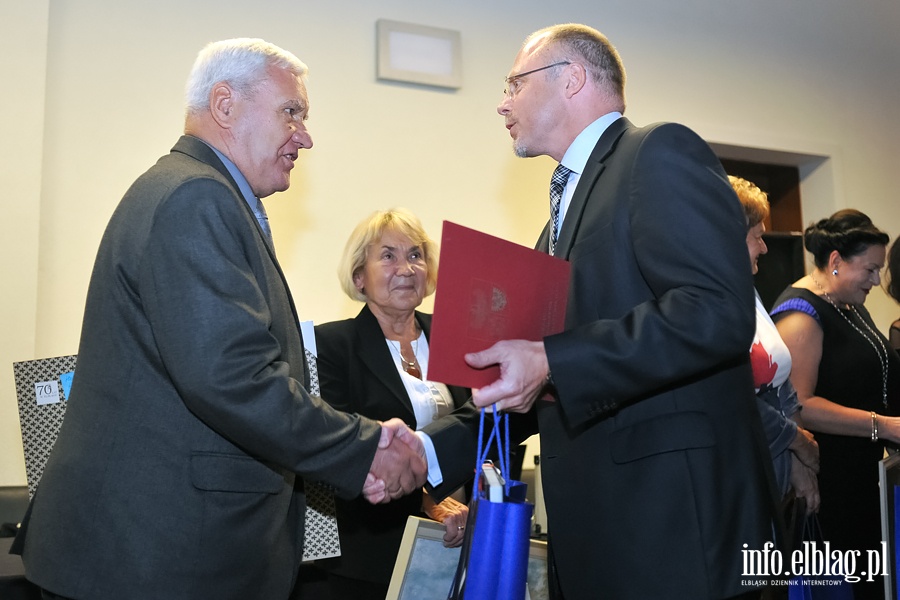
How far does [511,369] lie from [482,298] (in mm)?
141

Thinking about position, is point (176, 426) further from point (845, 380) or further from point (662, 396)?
point (845, 380)

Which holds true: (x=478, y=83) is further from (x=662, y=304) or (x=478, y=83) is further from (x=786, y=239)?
(x=662, y=304)

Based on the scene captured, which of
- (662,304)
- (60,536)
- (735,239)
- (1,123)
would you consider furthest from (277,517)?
(1,123)

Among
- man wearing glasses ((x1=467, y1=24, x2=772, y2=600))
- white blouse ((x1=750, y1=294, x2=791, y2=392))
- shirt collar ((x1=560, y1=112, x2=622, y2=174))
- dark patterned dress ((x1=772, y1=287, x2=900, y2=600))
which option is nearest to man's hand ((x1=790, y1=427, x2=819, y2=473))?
white blouse ((x1=750, y1=294, x2=791, y2=392))

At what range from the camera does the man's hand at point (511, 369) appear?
1.63 metres

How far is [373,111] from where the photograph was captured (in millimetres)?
4465

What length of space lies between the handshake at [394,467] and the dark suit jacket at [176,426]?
0.18 metres

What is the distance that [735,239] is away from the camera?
166 centimetres

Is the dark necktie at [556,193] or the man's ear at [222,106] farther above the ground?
the man's ear at [222,106]

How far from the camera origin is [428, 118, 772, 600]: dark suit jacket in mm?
1592

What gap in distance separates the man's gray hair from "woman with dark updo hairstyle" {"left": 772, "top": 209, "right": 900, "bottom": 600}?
238cm

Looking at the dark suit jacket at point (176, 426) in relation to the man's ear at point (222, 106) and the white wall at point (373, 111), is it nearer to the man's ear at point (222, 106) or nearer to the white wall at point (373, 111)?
the man's ear at point (222, 106)

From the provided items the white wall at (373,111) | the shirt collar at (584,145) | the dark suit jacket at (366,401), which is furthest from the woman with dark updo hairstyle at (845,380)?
the shirt collar at (584,145)

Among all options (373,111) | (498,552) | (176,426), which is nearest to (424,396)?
(176,426)
